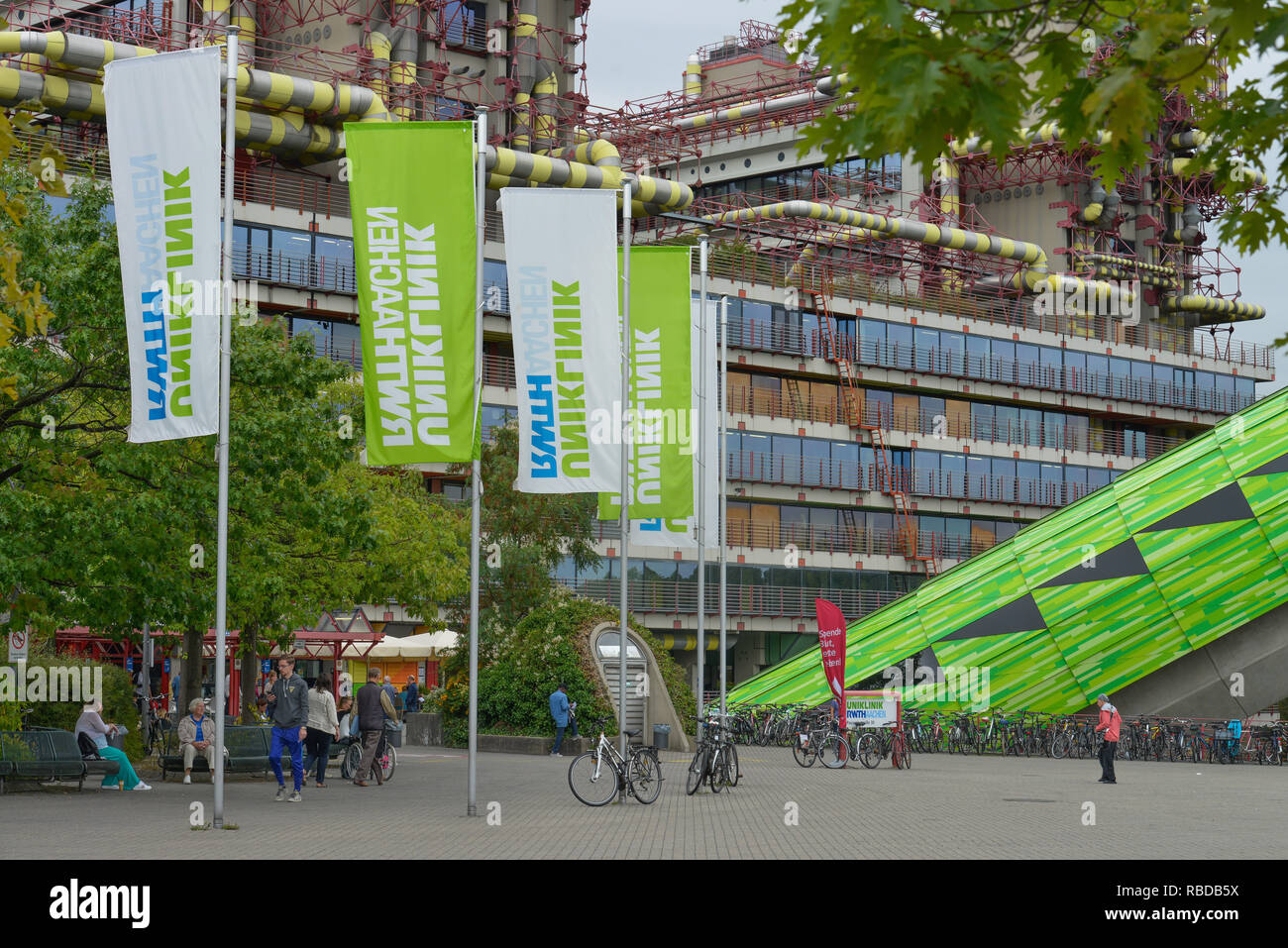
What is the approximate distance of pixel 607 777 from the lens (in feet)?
66.0

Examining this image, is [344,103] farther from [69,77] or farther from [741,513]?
[741,513]

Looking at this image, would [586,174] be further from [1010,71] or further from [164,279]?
[1010,71]

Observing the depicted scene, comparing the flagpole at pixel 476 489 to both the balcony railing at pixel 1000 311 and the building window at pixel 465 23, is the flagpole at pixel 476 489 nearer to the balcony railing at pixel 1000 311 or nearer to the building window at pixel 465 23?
the balcony railing at pixel 1000 311

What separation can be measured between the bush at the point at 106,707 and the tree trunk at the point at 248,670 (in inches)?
76.3

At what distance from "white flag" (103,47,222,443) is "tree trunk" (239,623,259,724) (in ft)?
43.0

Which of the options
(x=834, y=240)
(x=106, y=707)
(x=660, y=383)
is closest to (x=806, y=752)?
(x=660, y=383)

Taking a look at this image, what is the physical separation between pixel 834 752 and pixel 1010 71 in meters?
27.7

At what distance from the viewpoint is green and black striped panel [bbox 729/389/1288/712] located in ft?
124

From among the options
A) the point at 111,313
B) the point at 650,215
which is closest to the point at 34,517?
the point at 111,313

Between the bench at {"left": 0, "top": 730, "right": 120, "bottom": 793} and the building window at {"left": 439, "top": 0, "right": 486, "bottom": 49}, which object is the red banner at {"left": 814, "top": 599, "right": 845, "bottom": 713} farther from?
the building window at {"left": 439, "top": 0, "right": 486, "bottom": 49}

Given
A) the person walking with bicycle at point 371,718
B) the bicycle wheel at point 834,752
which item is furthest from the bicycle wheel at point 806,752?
the person walking with bicycle at point 371,718


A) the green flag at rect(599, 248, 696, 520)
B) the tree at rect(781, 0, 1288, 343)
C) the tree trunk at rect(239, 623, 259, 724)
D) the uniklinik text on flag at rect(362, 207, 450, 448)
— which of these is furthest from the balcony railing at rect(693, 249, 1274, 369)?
the tree at rect(781, 0, 1288, 343)

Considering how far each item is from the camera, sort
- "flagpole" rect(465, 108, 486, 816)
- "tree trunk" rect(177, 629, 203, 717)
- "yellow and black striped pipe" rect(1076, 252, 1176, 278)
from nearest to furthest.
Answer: "flagpole" rect(465, 108, 486, 816) → "tree trunk" rect(177, 629, 203, 717) → "yellow and black striped pipe" rect(1076, 252, 1176, 278)

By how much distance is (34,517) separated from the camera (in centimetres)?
1897
